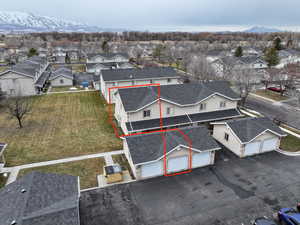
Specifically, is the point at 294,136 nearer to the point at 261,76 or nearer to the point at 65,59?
the point at 261,76

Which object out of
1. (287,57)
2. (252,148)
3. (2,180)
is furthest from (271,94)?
(2,180)

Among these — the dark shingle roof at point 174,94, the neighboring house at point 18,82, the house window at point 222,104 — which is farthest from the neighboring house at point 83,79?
the house window at point 222,104

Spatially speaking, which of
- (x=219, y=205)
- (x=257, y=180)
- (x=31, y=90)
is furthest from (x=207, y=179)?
(x=31, y=90)

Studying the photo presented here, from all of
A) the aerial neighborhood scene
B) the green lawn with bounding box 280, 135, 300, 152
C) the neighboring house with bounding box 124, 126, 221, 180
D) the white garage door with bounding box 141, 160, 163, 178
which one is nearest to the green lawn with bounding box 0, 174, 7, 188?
the aerial neighborhood scene

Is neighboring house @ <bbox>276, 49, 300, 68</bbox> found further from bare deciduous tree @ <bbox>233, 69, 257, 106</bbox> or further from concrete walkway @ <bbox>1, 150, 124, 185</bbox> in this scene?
concrete walkway @ <bbox>1, 150, 124, 185</bbox>

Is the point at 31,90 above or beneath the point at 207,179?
above

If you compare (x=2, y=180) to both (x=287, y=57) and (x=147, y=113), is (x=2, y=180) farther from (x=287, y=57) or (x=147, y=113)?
(x=287, y=57)
